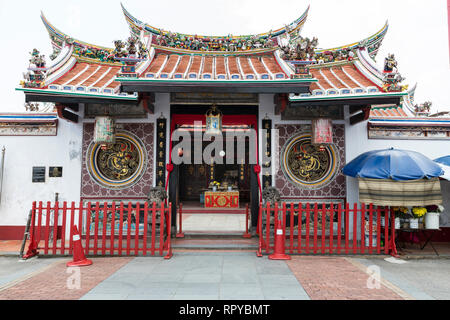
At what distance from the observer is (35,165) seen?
844cm

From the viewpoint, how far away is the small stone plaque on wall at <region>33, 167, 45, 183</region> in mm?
8406

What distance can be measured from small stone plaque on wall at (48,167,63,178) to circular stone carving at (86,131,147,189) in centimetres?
91

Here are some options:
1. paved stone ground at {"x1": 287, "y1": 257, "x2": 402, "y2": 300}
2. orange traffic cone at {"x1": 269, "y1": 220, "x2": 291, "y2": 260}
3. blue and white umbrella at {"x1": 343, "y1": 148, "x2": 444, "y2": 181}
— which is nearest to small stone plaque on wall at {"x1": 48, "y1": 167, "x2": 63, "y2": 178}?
orange traffic cone at {"x1": 269, "y1": 220, "x2": 291, "y2": 260}

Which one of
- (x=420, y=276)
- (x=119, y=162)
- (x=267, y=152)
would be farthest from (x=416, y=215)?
(x=119, y=162)

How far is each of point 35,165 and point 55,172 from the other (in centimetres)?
65

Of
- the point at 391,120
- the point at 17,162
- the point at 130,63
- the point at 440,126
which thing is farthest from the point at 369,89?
the point at 17,162

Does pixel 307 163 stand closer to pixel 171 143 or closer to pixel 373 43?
pixel 171 143

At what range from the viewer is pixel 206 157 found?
62.9 ft

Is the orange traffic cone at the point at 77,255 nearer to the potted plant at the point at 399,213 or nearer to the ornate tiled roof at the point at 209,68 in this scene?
the ornate tiled roof at the point at 209,68

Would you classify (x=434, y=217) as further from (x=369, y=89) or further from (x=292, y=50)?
(x=292, y=50)

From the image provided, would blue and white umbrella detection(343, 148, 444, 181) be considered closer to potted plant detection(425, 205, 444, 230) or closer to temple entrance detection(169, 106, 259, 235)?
potted plant detection(425, 205, 444, 230)

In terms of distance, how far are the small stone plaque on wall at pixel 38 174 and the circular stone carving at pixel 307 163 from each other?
7229mm
